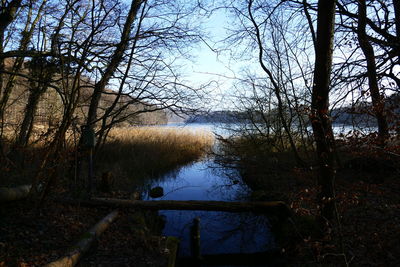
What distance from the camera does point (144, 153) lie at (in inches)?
451

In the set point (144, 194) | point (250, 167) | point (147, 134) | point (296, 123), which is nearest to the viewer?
point (144, 194)

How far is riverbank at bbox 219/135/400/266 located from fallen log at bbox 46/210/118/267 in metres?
2.75

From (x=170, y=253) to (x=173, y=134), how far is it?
11.4 meters

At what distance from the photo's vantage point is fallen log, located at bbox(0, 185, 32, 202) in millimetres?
3806

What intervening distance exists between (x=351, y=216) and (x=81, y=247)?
455cm

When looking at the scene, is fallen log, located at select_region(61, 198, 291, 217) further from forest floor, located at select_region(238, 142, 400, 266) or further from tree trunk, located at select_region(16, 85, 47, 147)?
tree trunk, located at select_region(16, 85, 47, 147)

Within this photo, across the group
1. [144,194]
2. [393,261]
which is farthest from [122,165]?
[393,261]

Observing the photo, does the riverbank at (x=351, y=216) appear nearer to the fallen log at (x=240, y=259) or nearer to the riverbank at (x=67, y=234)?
the fallen log at (x=240, y=259)

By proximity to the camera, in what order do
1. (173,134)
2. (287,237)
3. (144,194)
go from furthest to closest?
(173,134) → (144,194) → (287,237)

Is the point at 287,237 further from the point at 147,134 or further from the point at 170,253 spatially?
the point at 147,134

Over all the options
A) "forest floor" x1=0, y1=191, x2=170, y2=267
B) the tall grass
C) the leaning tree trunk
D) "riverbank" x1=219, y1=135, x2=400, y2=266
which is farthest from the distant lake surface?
"forest floor" x1=0, y1=191, x2=170, y2=267

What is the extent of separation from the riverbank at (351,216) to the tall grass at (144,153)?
15.9ft

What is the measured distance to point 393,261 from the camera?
3.29 meters

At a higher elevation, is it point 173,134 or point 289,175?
point 173,134
